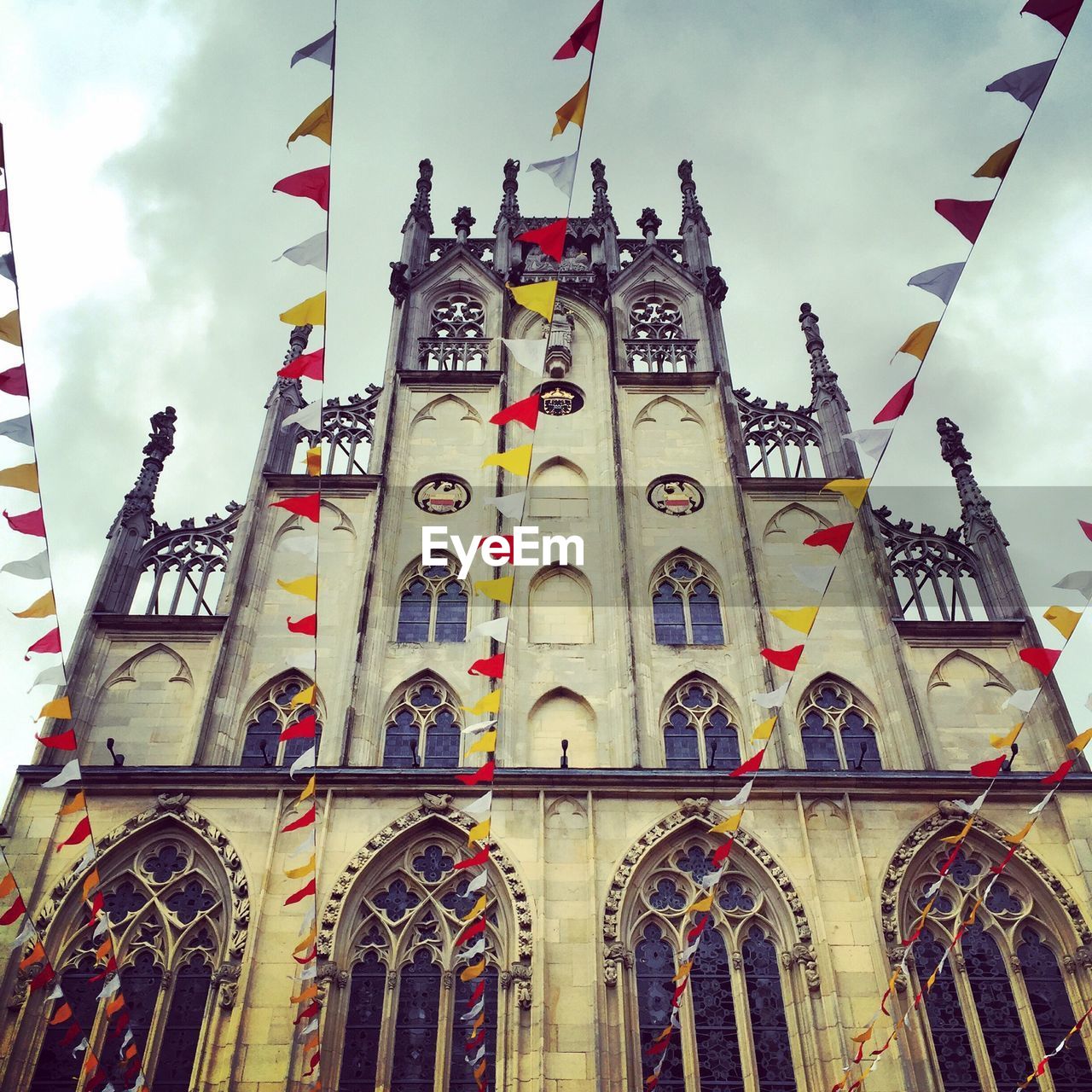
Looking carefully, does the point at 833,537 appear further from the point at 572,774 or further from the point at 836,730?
the point at 836,730

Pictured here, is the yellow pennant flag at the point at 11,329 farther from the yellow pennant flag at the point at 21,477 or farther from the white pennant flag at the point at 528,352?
the white pennant flag at the point at 528,352

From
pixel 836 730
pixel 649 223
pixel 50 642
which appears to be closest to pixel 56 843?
pixel 50 642

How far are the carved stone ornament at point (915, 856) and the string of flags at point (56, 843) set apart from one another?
8.54 metres

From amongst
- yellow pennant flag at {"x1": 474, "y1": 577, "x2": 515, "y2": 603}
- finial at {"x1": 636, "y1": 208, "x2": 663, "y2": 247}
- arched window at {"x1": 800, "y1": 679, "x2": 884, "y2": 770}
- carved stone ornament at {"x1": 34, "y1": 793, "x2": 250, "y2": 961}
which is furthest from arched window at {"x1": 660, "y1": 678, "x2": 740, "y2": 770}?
finial at {"x1": 636, "y1": 208, "x2": 663, "y2": 247}

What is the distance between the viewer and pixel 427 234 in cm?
2397

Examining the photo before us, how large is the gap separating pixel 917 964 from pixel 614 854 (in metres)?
3.83

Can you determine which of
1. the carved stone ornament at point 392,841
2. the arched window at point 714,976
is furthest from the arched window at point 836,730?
the carved stone ornament at point 392,841

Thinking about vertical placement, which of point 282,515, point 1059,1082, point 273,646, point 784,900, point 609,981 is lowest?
point 1059,1082

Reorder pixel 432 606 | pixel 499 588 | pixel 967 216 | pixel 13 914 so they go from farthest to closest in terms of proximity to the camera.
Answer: pixel 432 606 < pixel 13 914 < pixel 499 588 < pixel 967 216

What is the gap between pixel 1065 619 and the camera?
10.1 meters

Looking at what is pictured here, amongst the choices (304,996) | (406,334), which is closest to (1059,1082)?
(304,996)

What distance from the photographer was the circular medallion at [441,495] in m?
17.8

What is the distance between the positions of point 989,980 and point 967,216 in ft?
31.0

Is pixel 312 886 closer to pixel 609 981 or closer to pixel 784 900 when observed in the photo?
pixel 609 981
